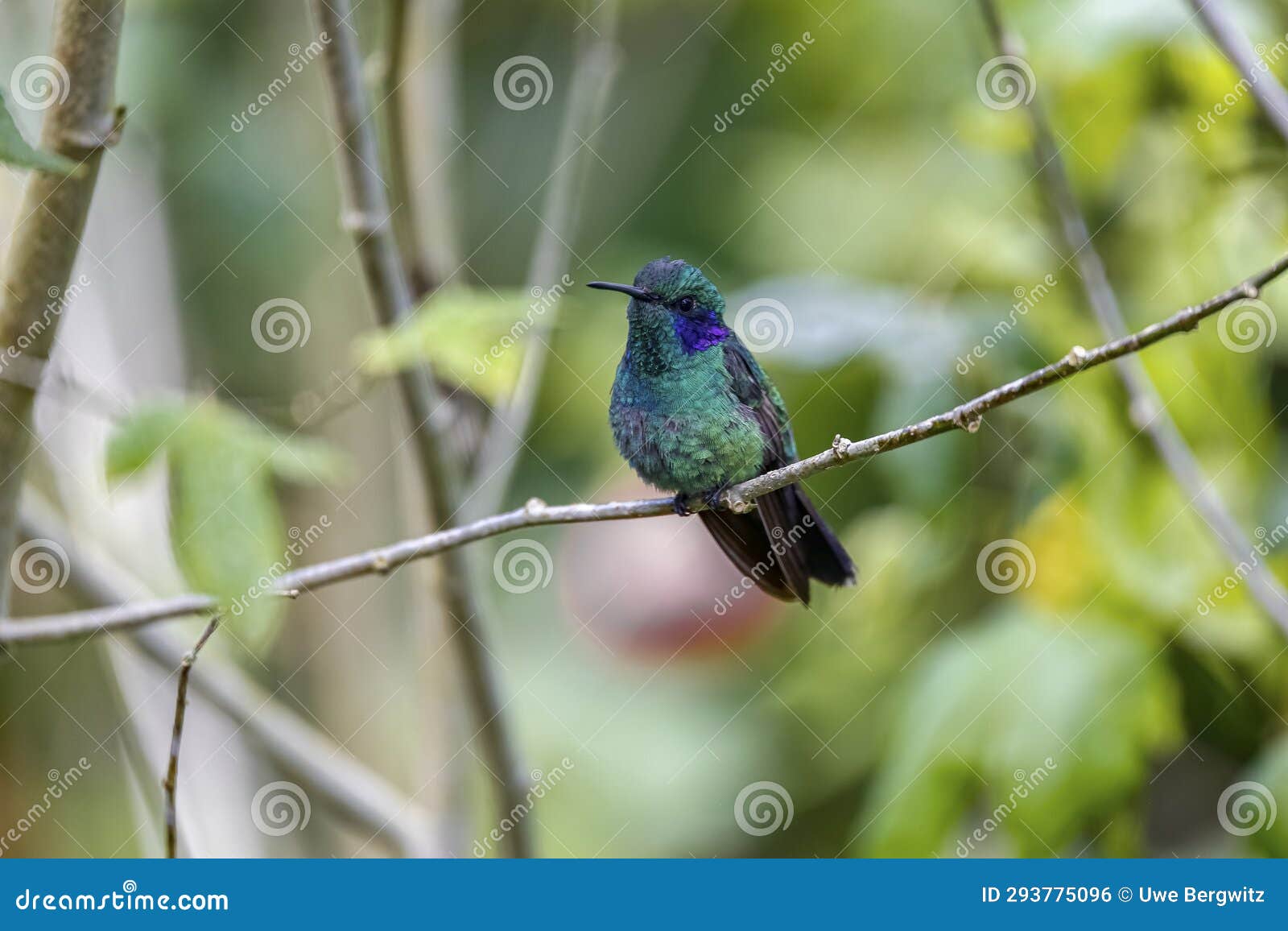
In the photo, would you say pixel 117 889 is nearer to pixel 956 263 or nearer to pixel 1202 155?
pixel 956 263

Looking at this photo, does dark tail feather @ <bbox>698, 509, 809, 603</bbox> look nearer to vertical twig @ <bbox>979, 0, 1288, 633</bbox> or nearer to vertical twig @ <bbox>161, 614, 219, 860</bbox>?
vertical twig @ <bbox>979, 0, 1288, 633</bbox>

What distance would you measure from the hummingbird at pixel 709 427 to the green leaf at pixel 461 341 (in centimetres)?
33

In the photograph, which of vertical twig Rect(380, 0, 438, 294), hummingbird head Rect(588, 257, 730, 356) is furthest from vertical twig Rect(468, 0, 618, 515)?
hummingbird head Rect(588, 257, 730, 356)

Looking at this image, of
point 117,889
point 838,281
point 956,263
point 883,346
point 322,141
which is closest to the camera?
point 117,889

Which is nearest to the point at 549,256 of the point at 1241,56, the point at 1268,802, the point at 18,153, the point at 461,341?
the point at 461,341

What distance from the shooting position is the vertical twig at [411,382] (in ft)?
9.94

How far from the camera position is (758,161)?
6410mm

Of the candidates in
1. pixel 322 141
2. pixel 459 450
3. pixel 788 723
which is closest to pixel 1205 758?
pixel 788 723

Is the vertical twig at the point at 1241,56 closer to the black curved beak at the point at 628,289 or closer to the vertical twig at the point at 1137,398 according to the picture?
the vertical twig at the point at 1137,398

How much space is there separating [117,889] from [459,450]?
1789 mm

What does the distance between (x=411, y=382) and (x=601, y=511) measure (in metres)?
1.02

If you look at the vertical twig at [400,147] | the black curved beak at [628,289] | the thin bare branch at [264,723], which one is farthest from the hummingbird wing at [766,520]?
the thin bare branch at [264,723]

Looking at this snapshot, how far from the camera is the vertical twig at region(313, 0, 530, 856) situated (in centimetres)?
303

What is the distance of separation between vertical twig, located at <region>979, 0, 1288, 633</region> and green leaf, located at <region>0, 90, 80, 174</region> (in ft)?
7.70
